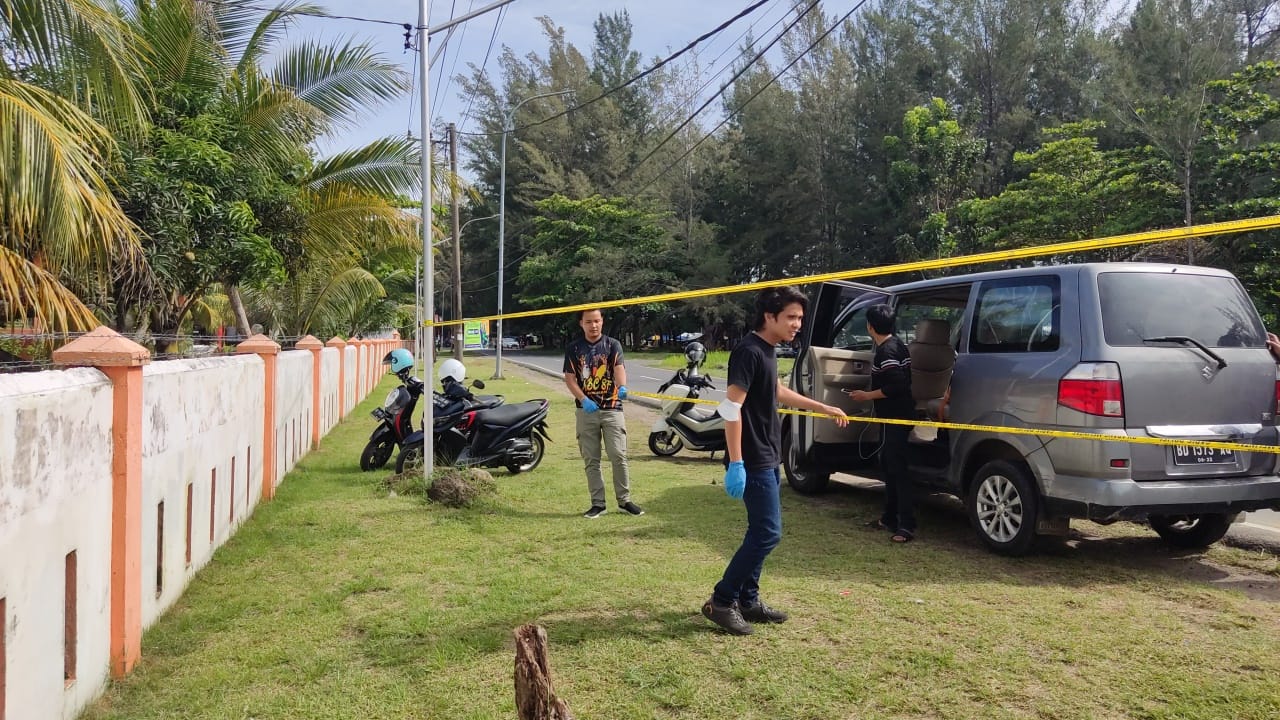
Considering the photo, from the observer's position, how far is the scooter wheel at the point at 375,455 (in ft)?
30.5

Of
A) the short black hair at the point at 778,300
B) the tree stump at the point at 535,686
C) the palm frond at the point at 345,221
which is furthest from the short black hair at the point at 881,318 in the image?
the palm frond at the point at 345,221

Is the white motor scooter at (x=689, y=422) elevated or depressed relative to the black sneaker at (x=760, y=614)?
elevated

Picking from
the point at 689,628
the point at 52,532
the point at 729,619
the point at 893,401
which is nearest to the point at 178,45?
the point at 52,532

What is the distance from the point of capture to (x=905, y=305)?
6.93 m

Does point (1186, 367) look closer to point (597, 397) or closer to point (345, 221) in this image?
point (597, 397)

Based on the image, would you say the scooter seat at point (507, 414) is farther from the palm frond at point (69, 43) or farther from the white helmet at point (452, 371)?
the palm frond at point (69, 43)

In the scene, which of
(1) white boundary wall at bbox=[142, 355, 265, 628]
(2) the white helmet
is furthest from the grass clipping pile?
(1) white boundary wall at bbox=[142, 355, 265, 628]

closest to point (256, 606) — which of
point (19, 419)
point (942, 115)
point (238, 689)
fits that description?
point (238, 689)

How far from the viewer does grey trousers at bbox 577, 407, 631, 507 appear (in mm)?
6781

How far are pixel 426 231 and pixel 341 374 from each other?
23.3 ft

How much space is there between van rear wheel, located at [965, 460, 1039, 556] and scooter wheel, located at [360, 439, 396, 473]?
612 cm

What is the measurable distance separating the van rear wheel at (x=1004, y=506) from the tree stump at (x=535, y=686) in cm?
368

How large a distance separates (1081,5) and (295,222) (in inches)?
1628

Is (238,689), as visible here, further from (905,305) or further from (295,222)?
(295,222)
